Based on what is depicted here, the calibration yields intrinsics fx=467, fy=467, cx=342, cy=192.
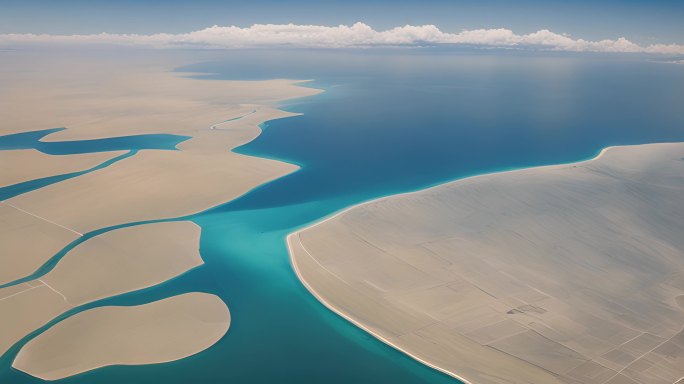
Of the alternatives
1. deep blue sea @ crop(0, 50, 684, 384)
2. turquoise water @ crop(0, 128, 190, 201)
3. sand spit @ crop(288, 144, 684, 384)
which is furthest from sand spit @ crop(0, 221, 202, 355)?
turquoise water @ crop(0, 128, 190, 201)

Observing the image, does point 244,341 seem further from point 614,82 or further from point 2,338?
point 614,82

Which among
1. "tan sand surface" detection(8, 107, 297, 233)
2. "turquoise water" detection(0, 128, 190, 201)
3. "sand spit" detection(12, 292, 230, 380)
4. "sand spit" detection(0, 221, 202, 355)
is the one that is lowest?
"sand spit" detection(12, 292, 230, 380)

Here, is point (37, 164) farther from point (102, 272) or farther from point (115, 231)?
point (102, 272)

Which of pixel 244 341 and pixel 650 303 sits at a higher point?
pixel 650 303

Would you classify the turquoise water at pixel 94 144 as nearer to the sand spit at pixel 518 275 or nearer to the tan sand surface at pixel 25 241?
the tan sand surface at pixel 25 241

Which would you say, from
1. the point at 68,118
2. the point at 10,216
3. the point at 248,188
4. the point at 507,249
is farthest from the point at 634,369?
the point at 68,118

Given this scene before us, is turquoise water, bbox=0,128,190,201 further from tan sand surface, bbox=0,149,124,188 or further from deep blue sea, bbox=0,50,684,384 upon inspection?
deep blue sea, bbox=0,50,684,384
